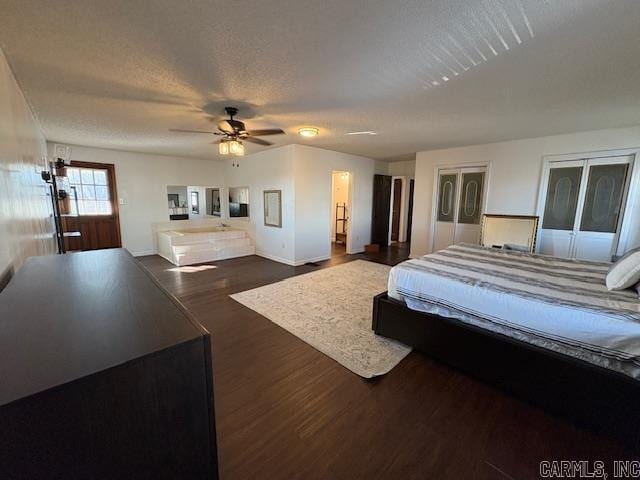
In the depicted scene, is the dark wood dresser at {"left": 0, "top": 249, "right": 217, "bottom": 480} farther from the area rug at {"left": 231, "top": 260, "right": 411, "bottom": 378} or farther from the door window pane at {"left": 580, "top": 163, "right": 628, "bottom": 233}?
the door window pane at {"left": 580, "top": 163, "right": 628, "bottom": 233}

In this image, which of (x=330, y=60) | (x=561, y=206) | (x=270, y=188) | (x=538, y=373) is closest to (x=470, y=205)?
(x=561, y=206)

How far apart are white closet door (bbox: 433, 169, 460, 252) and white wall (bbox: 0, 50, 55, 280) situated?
5835mm

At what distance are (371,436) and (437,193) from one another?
192 inches

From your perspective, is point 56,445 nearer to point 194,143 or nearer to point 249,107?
point 249,107

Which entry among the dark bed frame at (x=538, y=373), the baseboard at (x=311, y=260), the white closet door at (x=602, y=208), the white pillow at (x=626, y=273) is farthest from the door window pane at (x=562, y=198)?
the baseboard at (x=311, y=260)

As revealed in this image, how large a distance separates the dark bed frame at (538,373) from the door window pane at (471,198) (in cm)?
357

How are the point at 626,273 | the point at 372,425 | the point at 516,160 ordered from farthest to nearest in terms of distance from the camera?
the point at 516,160
the point at 626,273
the point at 372,425

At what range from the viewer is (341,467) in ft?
4.50

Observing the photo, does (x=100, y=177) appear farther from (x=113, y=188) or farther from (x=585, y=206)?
(x=585, y=206)

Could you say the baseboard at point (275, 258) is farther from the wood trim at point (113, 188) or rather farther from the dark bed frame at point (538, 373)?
the dark bed frame at point (538, 373)

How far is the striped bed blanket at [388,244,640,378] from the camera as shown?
1552mm

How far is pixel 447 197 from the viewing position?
17.4 feet

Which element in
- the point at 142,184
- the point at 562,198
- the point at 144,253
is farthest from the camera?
the point at 144,253

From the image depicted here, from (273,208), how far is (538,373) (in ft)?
16.2
